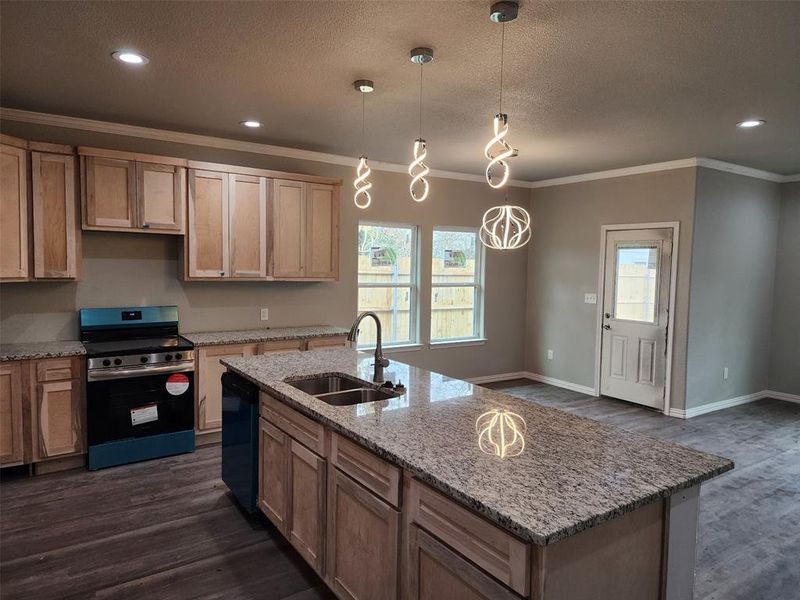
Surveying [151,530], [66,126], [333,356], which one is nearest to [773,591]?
[333,356]

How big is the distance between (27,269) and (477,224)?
15.0 feet

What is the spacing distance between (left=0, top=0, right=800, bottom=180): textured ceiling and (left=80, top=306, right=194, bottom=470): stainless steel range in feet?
5.43

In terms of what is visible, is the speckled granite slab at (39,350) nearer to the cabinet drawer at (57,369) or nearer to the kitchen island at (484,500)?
the cabinet drawer at (57,369)

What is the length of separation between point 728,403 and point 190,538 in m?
5.59

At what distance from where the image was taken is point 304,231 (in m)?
4.85

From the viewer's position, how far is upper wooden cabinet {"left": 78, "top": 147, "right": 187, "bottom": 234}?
384cm

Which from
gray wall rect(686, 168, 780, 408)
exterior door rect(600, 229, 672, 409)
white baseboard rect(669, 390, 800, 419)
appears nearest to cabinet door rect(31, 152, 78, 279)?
exterior door rect(600, 229, 672, 409)

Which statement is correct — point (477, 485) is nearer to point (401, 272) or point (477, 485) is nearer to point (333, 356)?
point (333, 356)

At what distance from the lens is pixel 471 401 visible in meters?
2.45

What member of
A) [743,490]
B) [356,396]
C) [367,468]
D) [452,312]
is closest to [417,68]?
[356,396]

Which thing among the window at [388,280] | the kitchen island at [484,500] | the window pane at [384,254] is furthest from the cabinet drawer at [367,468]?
the window pane at [384,254]

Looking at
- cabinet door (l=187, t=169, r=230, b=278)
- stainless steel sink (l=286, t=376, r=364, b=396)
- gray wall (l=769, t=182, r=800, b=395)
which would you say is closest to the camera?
stainless steel sink (l=286, t=376, r=364, b=396)

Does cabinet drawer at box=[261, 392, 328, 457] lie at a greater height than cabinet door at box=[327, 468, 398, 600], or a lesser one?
greater

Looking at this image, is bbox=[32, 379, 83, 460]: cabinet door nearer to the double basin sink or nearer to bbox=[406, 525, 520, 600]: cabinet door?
the double basin sink
